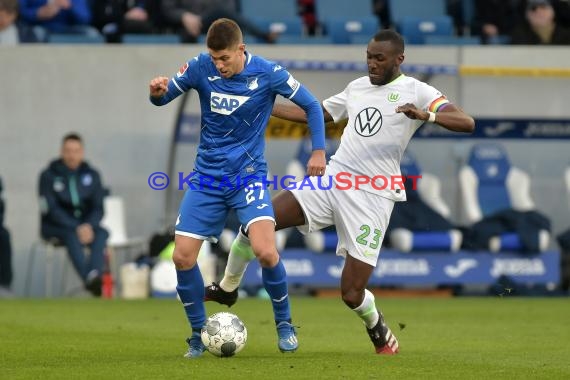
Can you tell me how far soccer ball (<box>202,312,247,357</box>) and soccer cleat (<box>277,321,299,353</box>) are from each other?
292mm

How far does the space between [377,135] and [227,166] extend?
1463 mm

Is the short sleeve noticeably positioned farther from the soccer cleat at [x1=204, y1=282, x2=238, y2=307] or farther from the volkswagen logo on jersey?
the soccer cleat at [x1=204, y1=282, x2=238, y2=307]

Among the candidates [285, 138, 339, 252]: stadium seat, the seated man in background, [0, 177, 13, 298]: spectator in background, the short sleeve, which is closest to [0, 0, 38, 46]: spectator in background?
the seated man in background

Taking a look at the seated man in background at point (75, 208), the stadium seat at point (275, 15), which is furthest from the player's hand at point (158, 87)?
the stadium seat at point (275, 15)

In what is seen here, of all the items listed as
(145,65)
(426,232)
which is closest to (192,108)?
(145,65)

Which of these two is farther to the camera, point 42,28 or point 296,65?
point 42,28

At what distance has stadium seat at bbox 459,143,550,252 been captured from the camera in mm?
18359

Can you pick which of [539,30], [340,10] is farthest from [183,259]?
[539,30]

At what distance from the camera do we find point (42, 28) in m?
18.6

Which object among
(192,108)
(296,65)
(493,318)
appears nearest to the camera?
(493,318)

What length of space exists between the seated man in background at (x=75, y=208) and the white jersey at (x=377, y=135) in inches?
283

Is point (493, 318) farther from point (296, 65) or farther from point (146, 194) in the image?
point (146, 194)

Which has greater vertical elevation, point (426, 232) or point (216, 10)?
point (216, 10)

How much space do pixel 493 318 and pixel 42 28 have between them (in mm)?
7820
